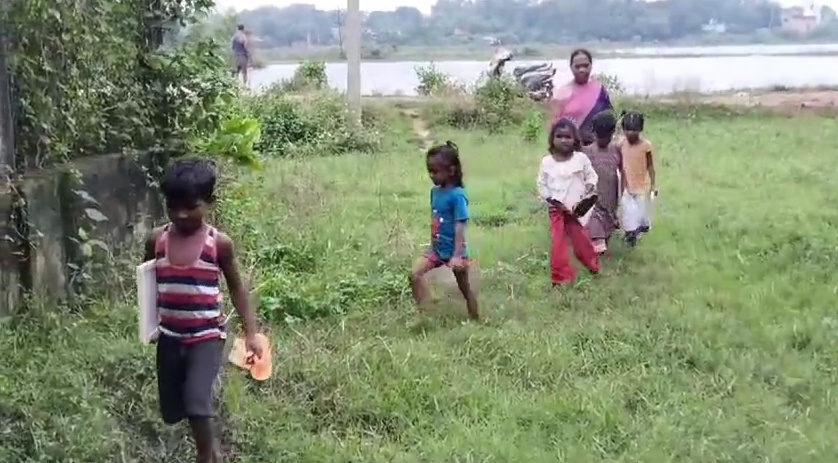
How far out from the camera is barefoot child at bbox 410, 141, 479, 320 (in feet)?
18.7

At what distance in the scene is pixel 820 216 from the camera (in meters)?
8.55

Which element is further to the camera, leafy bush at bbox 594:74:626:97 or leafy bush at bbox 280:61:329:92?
leafy bush at bbox 594:74:626:97

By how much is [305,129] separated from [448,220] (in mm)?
8757

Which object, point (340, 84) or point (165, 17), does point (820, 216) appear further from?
point (340, 84)

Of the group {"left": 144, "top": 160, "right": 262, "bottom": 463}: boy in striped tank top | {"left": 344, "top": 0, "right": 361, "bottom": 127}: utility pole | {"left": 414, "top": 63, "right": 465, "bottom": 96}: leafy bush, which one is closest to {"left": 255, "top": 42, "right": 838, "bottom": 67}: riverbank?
{"left": 414, "top": 63, "right": 465, "bottom": 96}: leafy bush

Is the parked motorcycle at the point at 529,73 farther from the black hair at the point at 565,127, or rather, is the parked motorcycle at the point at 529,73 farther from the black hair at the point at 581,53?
the black hair at the point at 565,127

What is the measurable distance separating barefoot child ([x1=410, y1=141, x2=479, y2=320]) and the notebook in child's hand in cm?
223

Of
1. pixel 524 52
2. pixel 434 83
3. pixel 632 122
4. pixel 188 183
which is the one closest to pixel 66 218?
pixel 188 183

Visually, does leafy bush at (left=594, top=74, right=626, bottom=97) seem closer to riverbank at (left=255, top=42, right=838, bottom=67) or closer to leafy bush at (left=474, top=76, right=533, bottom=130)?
riverbank at (left=255, top=42, right=838, bottom=67)

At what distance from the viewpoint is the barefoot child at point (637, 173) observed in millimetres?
7492

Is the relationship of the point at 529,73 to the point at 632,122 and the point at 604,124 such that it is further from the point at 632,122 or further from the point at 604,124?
the point at 604,124

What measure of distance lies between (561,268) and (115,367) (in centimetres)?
309

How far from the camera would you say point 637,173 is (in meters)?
7.50

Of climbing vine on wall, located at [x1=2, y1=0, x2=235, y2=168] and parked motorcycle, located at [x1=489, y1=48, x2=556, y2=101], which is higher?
climbing vine on wall, located at [x1=2, y1=0, x2=235, y2=168]
